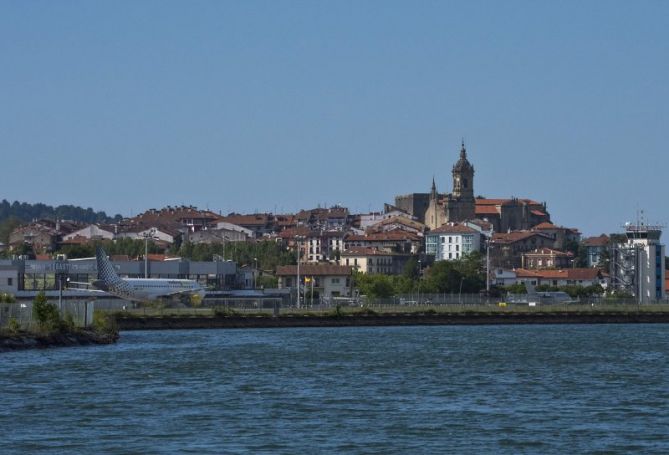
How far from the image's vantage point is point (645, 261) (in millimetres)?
135500

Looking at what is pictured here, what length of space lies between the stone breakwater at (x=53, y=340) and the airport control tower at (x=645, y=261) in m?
72.0

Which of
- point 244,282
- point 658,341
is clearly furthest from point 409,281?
point 658,341

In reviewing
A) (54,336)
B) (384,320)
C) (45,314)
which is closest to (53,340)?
(54,336)

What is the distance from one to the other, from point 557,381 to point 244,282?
103507 mm

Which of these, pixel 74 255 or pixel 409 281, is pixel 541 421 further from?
pixel 74 255

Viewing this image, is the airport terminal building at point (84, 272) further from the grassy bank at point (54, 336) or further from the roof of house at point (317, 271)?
the grassy bank at point (54, 336)

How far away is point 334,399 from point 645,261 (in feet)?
323

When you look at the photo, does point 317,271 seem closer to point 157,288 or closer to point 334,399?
point 157,288

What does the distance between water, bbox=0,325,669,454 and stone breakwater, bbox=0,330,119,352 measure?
2.90ft

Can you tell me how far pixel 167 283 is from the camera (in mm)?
125375

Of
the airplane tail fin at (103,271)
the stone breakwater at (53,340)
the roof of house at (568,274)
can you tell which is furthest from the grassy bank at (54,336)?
the roof of house at (568,274)

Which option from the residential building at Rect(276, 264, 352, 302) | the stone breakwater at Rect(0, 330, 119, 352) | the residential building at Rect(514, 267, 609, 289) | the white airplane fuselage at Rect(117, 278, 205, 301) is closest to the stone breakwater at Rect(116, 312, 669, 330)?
the stone breakwater at Rect(0, 330, 119, 352)

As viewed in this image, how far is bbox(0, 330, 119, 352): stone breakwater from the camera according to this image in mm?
60625

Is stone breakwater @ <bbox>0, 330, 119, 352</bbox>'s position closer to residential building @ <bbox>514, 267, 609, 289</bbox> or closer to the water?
the water
